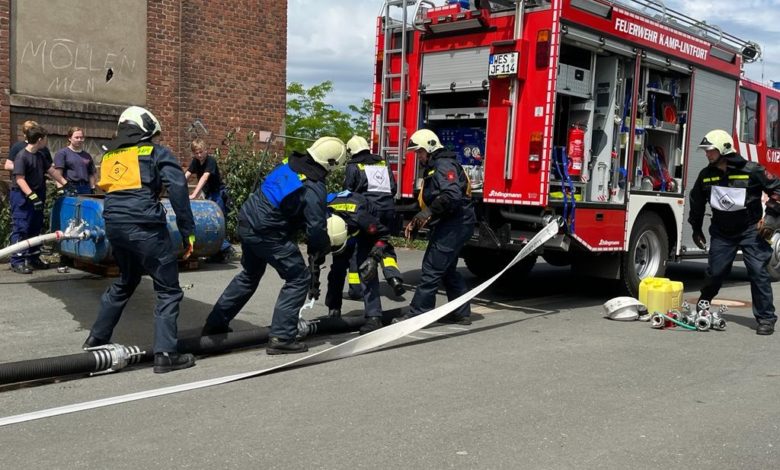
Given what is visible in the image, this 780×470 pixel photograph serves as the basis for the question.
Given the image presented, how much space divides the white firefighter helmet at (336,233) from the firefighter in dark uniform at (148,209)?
122cm

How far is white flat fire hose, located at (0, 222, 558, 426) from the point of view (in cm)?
456

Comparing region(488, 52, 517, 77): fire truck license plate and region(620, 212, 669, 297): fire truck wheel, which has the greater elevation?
region(488, 52, 517, 77): fire truck license plate

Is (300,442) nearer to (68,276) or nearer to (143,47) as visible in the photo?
(68,276)

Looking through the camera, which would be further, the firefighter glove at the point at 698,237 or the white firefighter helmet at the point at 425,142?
the firefighter glove at the point at 698,237

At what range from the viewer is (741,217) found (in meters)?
7.39

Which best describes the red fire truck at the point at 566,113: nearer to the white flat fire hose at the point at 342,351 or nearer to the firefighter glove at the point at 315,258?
the white flat fire hose at the point at 342,351

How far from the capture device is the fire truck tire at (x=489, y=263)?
1012 cm

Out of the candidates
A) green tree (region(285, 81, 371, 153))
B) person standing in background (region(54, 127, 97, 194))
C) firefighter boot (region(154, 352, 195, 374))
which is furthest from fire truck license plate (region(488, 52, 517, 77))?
green tree (region(285, 81, 371, 153))

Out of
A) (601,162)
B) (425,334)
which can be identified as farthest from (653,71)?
(425,334)

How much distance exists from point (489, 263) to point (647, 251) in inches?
79.8

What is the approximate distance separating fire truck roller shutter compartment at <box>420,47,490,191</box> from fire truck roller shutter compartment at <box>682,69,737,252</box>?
9.27ft

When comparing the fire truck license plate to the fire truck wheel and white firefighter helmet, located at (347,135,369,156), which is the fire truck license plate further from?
the fire truck wheel

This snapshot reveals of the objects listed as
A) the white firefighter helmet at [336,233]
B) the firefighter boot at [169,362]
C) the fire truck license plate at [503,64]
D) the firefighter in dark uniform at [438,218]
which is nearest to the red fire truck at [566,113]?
the fire truck license plate at [503,64]

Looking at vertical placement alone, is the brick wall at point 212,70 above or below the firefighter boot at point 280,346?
above
